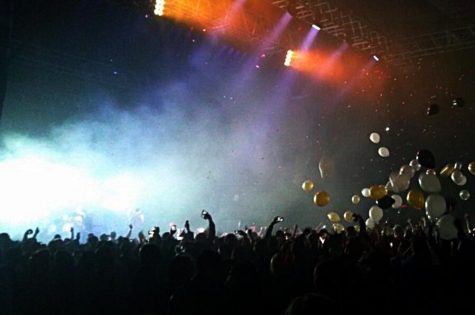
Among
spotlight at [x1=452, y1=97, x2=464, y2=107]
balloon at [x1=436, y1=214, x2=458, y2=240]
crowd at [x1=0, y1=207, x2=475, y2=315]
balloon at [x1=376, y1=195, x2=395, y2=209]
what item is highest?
spotlight at [x1=452, y1=97, x2=464, y2=107]

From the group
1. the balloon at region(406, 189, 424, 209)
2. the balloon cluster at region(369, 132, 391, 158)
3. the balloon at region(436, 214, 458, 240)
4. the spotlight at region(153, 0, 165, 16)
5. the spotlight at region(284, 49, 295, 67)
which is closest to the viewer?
the balloon at region(436, 214, 458, 240)

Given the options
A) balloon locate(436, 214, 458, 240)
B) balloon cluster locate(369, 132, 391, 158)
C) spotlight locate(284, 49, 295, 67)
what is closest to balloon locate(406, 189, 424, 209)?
balloon locate(436, 214, 458, 240)

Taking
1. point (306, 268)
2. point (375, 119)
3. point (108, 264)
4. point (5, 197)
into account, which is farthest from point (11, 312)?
point (375, 119)

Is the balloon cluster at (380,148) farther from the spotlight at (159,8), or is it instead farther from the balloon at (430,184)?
the spotlight at (159,8)

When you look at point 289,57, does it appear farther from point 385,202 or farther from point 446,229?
point 446,229

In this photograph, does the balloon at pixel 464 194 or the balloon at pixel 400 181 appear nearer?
the balloon at pixel 400 181

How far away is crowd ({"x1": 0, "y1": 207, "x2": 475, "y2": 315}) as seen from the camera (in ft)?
9.99

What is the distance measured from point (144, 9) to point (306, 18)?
367cm

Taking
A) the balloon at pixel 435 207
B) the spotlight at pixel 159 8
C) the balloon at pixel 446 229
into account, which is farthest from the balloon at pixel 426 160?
the spotlight at pixel 159 8

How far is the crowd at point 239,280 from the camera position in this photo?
304 cm

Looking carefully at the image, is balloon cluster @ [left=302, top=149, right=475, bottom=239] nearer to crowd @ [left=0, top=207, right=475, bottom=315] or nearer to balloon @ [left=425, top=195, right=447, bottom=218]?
balloon @ [left=425, top=195, right=447, bottom=218]

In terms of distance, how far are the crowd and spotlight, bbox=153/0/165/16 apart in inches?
294

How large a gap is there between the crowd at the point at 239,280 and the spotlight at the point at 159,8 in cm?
747

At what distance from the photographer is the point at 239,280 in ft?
10.5
